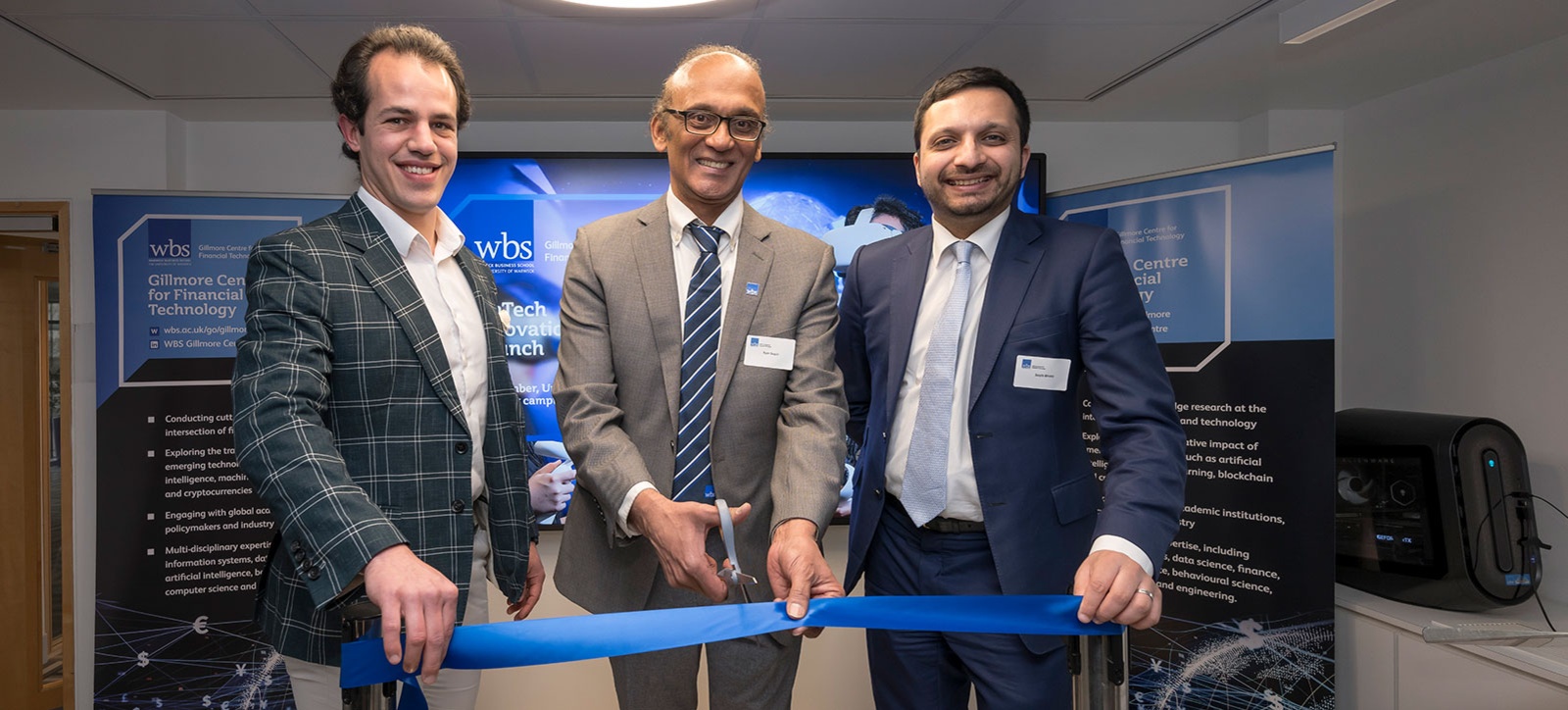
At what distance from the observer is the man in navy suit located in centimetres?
191

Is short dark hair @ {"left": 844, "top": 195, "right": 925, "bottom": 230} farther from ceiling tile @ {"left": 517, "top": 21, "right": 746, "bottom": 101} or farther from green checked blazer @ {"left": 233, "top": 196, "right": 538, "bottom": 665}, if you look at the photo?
green checked blazer @ {"left": 233, "top": 196, "right": 538, "bottom": 665}

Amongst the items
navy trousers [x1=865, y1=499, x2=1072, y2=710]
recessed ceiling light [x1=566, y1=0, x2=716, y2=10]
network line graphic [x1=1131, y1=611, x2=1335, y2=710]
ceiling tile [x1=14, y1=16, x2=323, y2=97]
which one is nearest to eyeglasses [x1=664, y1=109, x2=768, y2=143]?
navy trousers [x1=865, y1=499, x2=1072, y2=710]

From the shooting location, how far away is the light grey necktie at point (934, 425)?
1.99 m

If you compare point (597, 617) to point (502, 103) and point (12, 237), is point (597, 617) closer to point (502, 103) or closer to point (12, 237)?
point (502, 103)

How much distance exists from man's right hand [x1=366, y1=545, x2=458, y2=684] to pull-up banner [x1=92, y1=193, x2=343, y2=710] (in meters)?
3.33

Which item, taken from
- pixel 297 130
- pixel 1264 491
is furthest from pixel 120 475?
pixel 1264 491

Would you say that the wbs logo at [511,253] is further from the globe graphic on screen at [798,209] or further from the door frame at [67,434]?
the door frame at [67,434]

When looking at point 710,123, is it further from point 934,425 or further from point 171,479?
point 171,479

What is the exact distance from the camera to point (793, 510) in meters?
1.68

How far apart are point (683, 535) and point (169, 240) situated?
3665 millimetres

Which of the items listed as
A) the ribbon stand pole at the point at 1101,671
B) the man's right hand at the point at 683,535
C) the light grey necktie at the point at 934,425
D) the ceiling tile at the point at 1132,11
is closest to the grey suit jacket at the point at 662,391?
the man's right hand at the point at 683,535

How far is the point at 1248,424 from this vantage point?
3812 millimetres

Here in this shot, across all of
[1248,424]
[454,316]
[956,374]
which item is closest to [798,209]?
[1248,424]

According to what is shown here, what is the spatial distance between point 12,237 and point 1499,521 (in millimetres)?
7183
